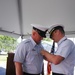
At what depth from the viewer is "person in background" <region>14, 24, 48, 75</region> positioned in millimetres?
1883

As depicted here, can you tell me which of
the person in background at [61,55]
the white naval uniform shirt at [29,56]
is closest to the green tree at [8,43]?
the white naval uniform shirt at [29,56]

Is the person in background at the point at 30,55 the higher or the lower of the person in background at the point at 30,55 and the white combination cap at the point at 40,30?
the lower

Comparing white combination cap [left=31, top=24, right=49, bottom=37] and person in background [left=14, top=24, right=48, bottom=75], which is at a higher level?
white combination cap [left=31, top=24, right=49, bottom=37]

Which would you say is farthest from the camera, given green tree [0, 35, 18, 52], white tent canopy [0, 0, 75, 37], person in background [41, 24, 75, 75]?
green tree [0, 35, 18, 52]

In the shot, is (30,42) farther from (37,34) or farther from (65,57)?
(65,57)

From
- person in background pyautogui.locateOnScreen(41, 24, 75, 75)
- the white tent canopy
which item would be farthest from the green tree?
person in background pyautogui.locateOnScreen(41, 24, 75, 75)

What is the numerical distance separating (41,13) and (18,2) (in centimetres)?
43

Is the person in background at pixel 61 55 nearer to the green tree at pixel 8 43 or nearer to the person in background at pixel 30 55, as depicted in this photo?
the person in background at pixel 30 55

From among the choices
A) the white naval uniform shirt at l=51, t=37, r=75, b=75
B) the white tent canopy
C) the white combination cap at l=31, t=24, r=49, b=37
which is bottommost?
the white naval uniform shirt at l=51, t=37, r=75, b=75

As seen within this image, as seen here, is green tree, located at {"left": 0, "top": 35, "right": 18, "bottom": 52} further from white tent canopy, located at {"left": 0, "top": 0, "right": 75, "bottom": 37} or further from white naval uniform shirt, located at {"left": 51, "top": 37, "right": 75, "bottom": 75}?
white naval uniform shirt, located at {"left": 51, "top": 37, "right": 75, "bottom": 75}

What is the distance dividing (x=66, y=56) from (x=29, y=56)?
42 cm

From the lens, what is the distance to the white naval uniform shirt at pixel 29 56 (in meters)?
1.88

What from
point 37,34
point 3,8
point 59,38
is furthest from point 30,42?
point 3,8

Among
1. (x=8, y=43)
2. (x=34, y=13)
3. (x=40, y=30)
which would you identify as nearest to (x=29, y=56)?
(x=40, y=30)
